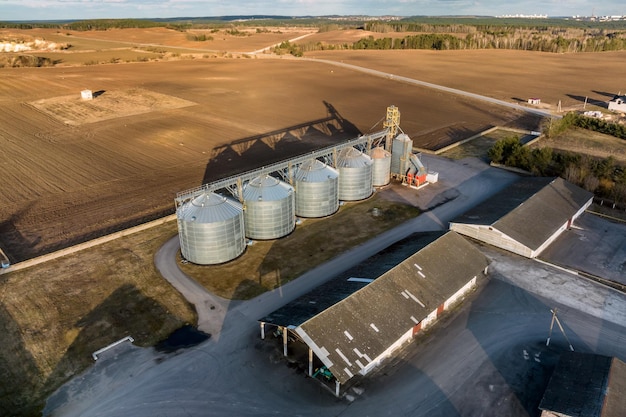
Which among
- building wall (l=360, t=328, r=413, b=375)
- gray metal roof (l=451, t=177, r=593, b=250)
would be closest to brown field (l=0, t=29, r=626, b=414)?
gray metal roof (l=451, t=177, r=593, b=250)

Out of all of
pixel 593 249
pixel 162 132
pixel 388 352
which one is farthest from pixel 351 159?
pixel 162 132

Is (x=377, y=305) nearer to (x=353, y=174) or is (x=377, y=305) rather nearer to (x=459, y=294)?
(x=459, y=294)

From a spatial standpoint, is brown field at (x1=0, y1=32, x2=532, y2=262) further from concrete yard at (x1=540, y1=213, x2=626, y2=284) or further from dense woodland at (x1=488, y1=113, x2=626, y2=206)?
concrete yard at (x1=540, y1=213, x2=626, y2=284)

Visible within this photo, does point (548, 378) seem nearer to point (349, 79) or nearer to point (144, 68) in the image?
point (349, 79)

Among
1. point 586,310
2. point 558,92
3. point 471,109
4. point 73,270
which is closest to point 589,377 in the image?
point 586,310

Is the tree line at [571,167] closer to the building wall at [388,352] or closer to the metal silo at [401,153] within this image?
the metal silo at [401,153]

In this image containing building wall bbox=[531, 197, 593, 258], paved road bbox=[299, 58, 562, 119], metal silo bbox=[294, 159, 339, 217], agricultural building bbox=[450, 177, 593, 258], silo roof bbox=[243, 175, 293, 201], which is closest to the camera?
building wall bbox=[531, 197, 593, 258]
